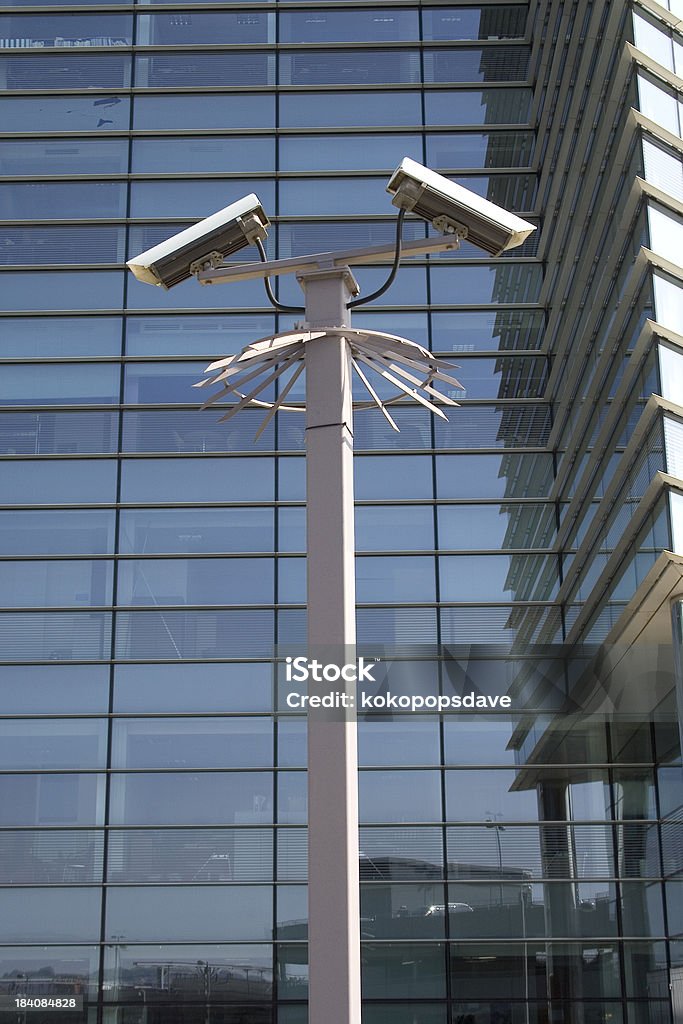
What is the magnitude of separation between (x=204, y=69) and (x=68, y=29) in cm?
256

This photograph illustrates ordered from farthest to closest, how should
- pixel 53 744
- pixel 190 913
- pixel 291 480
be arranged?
pixel 291 480, pixel 53 744, pixel 190 913

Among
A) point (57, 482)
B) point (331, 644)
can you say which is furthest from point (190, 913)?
point (331, 644)

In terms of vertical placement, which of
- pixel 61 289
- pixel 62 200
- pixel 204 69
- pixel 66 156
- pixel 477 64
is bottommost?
pixel 61 289

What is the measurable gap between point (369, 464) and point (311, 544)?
1499cm

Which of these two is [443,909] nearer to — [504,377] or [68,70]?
[504,377]

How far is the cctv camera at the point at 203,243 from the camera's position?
8.40 m

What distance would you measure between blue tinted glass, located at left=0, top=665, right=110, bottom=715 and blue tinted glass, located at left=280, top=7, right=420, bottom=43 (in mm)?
11766

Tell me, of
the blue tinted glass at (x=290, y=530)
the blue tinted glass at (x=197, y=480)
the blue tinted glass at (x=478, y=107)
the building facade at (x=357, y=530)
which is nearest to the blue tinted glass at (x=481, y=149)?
the building facade at (x=357, y=530)

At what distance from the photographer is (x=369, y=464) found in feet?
74.1

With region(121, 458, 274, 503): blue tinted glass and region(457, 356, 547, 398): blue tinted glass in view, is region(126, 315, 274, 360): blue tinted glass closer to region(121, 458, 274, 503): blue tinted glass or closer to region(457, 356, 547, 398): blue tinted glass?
region(121, 458, 274, 503): blue tinted glass

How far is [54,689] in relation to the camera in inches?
847

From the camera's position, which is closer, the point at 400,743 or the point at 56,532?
the point at 400,743

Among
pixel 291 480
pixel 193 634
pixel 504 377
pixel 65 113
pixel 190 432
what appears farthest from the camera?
pixel 65 113

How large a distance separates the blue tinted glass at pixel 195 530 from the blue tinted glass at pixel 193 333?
2.77 metres
